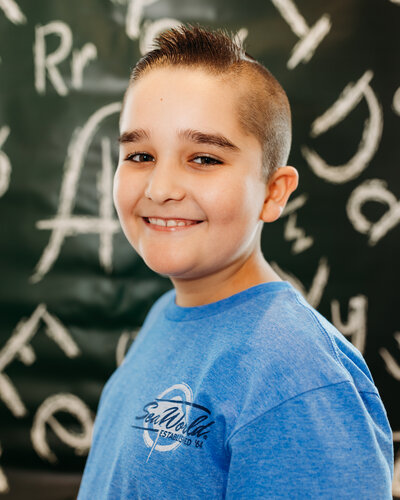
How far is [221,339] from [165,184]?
0.18 metres

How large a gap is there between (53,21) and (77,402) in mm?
909

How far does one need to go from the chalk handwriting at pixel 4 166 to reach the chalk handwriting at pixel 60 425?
20.7 inches

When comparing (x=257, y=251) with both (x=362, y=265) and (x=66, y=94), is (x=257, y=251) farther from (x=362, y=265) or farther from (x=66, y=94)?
(x=66, y=94)

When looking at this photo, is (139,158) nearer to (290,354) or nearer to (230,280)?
(230,280)

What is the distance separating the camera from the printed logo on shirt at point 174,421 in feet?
1.56

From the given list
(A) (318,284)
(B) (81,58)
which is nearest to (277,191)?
(A) (318,284)

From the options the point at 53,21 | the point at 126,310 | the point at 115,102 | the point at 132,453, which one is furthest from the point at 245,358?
the point at 53,21

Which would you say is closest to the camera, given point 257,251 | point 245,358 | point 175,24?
point 245,358

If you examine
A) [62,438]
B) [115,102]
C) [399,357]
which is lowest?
[62,438]

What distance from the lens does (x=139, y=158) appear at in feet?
1.97

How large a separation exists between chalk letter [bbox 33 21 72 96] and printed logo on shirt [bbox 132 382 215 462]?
846 mm

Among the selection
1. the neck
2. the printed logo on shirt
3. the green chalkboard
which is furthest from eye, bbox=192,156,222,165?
the green chalkboard

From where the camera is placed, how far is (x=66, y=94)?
112 centimetres

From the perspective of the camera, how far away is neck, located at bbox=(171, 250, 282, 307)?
1.99 feet
